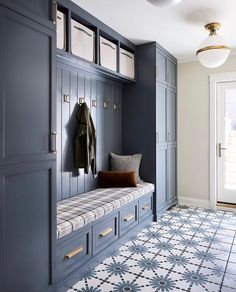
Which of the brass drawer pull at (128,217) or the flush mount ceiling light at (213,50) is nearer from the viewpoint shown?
the flush mount ceiling light at (213,50)

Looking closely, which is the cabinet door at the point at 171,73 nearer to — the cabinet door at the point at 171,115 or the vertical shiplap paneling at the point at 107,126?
the cabinet door at the point at 171,115

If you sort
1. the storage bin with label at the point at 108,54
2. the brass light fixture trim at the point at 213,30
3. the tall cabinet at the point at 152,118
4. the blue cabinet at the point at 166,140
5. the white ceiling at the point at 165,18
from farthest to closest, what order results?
the blue cabinet at the point at 166,140 → the tall cabinet at the point at 152,118 → the storage bin with label at the point at 108,54 → the brass light fixture trim at the point at 213,30 → the white ceiling at the point at 165,18

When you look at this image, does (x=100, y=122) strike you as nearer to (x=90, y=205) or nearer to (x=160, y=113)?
(x=160, y=113)

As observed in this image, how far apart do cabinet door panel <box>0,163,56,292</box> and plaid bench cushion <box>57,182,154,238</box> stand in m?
0.19

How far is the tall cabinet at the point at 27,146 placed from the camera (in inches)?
59.2

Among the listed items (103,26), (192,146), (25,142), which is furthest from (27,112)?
(192,146)

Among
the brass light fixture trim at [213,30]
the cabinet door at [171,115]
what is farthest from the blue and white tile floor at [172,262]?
the brass light fixture trim at [213,30]

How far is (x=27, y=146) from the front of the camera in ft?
5.39

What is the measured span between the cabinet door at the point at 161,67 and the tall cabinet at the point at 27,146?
203cm

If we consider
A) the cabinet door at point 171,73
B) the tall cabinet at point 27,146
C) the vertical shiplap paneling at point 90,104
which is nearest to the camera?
the tall cabinet at point 27,146

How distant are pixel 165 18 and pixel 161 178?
81.5 inches

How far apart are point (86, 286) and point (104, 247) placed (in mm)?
469

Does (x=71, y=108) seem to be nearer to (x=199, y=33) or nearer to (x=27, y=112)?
(x=27, y=112)

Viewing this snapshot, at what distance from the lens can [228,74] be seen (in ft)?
12.9
